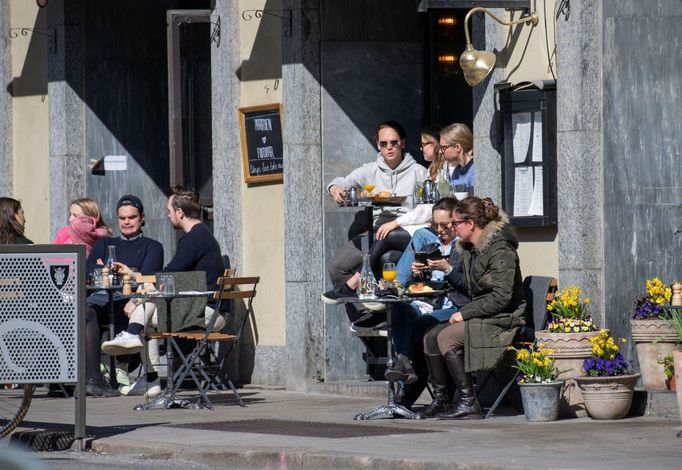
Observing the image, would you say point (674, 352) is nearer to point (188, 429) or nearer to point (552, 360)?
point (552, 360)

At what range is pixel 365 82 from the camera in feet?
45.3

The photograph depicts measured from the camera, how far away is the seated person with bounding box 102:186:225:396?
1345cm

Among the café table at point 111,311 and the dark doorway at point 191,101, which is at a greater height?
the dark doorway at point 191,101

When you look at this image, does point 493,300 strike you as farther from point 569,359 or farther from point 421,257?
point 421,257

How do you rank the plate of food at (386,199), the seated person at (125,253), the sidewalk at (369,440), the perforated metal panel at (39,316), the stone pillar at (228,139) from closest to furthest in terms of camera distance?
the sidewalk at (369,440) < the perforated metal panel at (39,316) < the plate of food at (386,199) < the seated person at (125,253) < the stone pillar at (228,139)

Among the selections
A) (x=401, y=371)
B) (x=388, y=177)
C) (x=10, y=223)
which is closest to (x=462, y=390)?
(x=401, y=371)

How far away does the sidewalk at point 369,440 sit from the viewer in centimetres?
856

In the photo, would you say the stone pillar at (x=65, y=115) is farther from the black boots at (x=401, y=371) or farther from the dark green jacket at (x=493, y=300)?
the dark green jacket at (x=493, y=300)

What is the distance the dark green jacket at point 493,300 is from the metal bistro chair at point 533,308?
0.15 m

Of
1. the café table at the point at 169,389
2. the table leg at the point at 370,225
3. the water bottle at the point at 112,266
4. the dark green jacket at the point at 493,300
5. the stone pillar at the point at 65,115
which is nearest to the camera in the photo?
the dark green jacket at the point at 493,300

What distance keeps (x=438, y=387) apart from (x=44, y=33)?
7662mm

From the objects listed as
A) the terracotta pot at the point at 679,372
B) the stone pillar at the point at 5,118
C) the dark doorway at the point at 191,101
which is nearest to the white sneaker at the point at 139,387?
the dark doorway at the point at 191,101

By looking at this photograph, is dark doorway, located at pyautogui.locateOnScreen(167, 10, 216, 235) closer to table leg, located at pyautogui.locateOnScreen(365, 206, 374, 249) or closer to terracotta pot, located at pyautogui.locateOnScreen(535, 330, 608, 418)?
table leg, located at pyautogui.locateOnScreen(365, 206, 374, 249)

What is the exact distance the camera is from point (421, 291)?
11.3 metres
